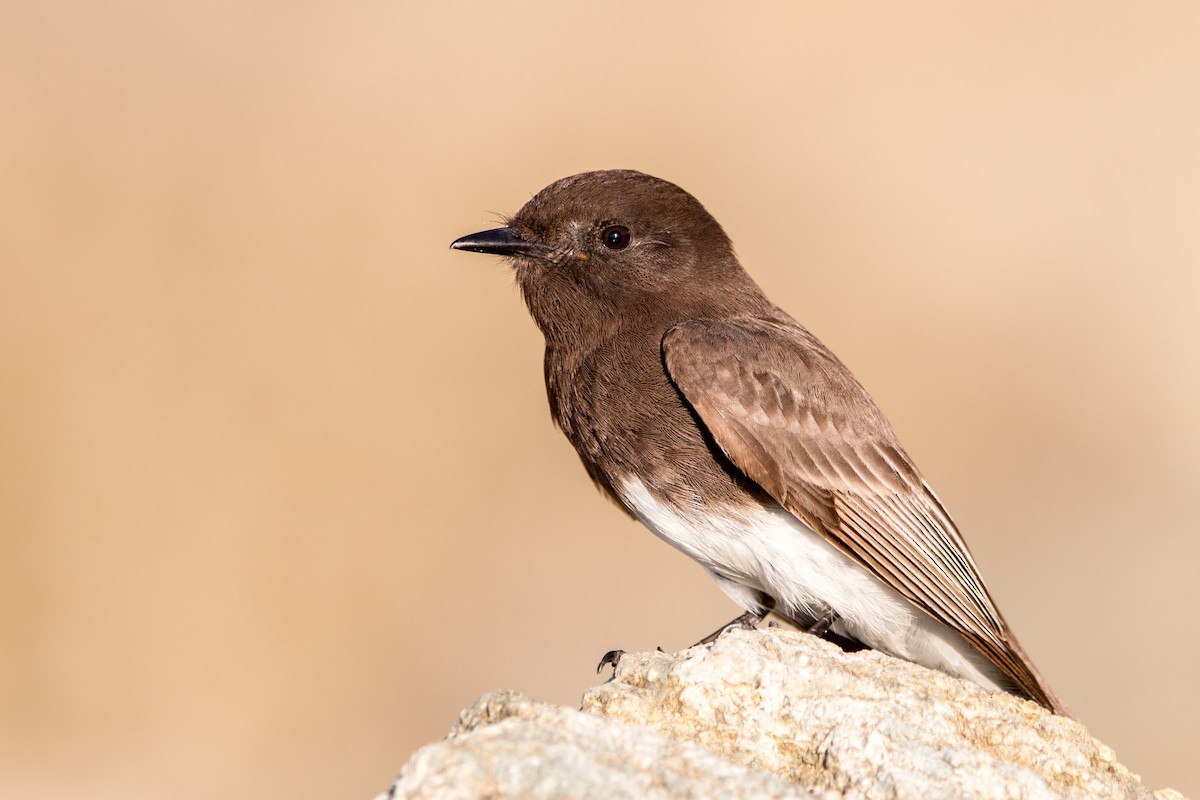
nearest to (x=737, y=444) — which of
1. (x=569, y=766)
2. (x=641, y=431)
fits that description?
(x=641, y=431)

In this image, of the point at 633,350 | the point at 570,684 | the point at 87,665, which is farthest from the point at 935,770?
the point at 87,665

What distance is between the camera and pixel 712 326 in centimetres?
763

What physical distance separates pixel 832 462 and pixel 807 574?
23.3 inches

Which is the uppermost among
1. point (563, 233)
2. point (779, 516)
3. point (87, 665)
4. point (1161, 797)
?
point (87, 665)

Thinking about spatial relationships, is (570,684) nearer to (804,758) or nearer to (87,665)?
(87,665)

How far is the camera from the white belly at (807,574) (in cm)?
719

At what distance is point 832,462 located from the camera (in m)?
7.48

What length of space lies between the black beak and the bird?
1cm

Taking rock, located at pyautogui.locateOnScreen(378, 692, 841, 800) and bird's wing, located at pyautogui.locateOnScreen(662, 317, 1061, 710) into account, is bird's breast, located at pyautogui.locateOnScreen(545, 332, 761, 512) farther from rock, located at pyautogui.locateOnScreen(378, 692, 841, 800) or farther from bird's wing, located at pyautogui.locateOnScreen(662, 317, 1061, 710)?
rock, located at pyautogui.locateOnScreen(378, 692, 841, 800)

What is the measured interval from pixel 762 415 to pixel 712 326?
568 millimetres

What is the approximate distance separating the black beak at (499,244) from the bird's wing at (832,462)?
99 cm

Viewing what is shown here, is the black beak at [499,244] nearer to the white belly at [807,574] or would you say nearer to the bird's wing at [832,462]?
the bird's wing at [832,462]

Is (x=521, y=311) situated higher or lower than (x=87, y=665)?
higher

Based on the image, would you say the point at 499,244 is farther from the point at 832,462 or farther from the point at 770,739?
the point at 770,739
